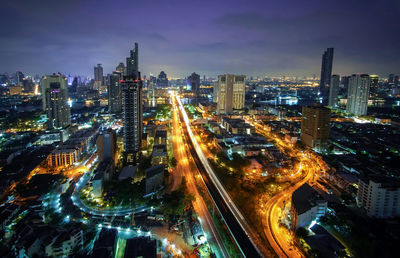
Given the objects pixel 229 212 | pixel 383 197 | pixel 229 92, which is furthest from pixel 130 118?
pixel 229 92

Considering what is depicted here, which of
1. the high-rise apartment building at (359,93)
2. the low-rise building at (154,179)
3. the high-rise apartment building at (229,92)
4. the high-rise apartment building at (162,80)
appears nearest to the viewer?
the low-rise building at (154,179)

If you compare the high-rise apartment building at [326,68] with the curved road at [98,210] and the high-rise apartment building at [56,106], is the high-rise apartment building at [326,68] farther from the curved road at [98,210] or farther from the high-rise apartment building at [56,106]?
the curved road at [98,210]

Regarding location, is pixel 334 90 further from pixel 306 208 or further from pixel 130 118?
pixel 306 208

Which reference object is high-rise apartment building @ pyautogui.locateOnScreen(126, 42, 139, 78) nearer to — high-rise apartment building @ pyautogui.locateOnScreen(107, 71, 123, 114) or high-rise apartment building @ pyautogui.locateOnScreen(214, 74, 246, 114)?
high-rise apartment building @ pyautogui.locateOnScreen(107, 71, 123, 114)

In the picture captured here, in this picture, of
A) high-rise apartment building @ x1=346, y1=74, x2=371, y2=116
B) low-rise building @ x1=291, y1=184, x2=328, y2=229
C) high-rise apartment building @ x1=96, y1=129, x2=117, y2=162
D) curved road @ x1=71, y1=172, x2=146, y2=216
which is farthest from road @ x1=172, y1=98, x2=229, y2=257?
high-rise apartment building @ x1=346, y1=74, x2=371, y2=116

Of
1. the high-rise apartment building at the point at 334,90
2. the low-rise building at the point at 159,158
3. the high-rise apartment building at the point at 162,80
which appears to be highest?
the high-rise apartment building at the point at 162,80

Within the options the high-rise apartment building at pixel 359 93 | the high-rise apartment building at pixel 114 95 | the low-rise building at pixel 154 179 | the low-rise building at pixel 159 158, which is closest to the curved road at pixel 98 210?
the low-rise building at pixel 154 179
